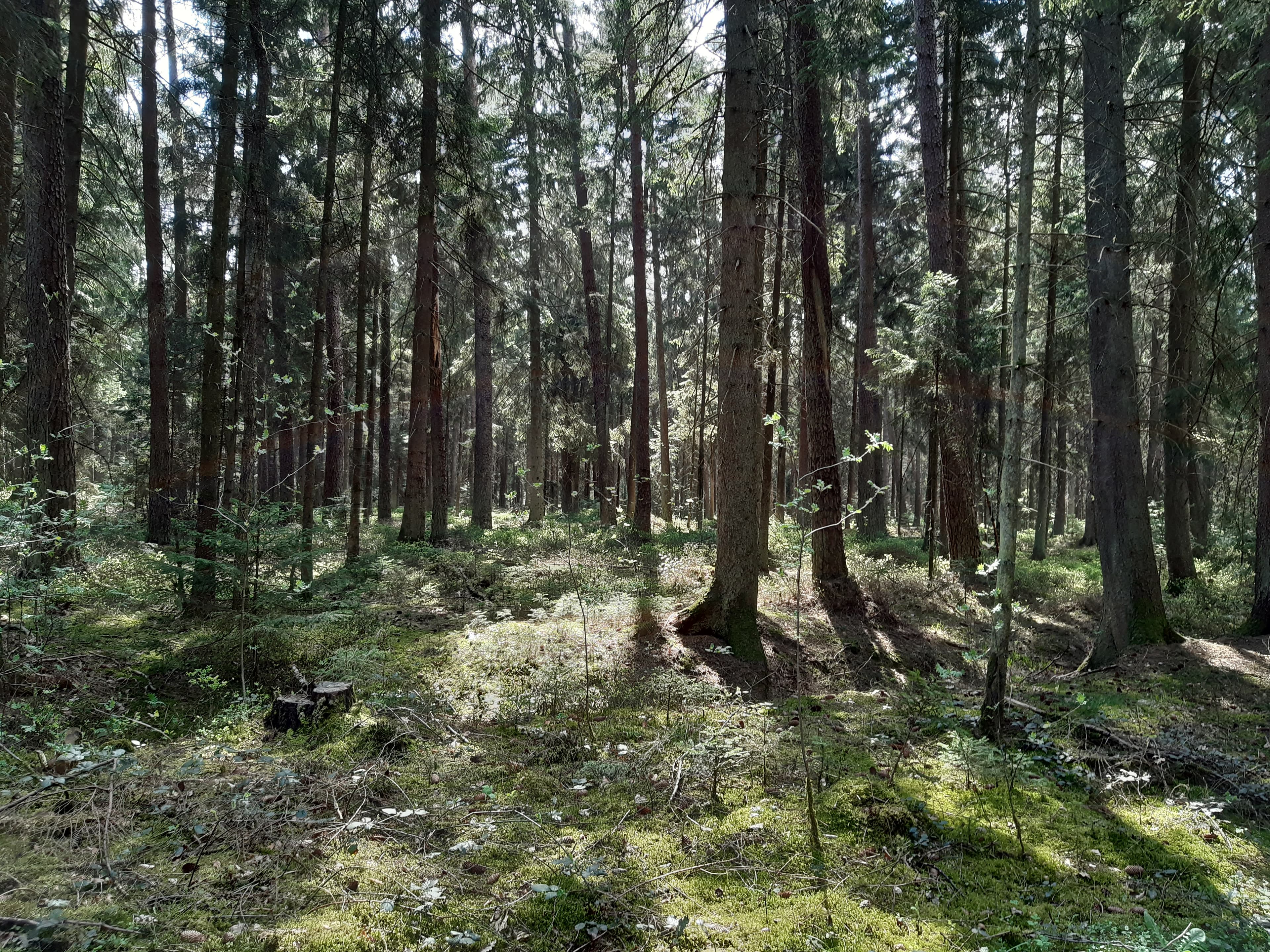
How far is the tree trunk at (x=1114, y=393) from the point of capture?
8430 millimetres

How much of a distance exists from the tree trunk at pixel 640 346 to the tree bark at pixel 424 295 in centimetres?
522

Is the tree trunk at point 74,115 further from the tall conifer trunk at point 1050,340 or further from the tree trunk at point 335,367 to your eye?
the tall conifer trunk at point 1050,340

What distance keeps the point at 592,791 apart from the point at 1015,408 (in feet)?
12.8

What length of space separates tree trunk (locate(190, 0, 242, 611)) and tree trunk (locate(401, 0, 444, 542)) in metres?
3.59

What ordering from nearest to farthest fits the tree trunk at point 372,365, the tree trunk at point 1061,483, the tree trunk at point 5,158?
the tree trunk at point 5,158
the tree trunk at point 372,365
the tree trunk at point 1061,483

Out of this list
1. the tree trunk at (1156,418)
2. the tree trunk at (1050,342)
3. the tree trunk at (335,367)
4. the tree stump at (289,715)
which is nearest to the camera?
the tree stump at (289,715)

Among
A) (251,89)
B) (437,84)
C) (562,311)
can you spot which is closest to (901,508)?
(562,311)

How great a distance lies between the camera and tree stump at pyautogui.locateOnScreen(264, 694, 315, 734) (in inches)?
199

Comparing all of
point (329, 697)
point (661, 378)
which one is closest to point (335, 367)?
point (661, 378)

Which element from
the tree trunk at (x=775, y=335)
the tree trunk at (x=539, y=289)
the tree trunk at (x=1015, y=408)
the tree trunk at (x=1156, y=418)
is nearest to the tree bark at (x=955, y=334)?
the tree trunk at (x=775, y=335)

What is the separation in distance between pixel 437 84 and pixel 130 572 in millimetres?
9726

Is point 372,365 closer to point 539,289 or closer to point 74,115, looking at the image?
point 539,289

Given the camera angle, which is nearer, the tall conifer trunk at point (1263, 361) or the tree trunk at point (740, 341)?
the tree trunk at point (740, 341)

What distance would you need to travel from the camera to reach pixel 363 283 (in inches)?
399
